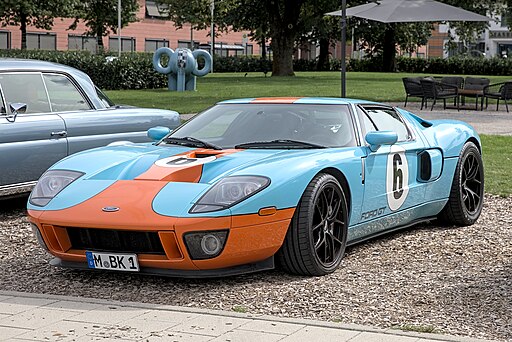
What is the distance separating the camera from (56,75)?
9.38 meters

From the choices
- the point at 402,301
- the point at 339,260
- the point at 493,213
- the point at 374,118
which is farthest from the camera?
the point at 493,213

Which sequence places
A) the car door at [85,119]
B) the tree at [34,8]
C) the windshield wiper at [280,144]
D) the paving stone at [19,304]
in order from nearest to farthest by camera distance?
the paving stone at [19,304], the windshield wiper at [280,144], the car door at [85,119], the tree at [34,8]

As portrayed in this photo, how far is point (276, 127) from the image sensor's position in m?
7.14

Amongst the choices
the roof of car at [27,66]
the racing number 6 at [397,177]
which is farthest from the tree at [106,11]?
the racing number 6 at [397,177]

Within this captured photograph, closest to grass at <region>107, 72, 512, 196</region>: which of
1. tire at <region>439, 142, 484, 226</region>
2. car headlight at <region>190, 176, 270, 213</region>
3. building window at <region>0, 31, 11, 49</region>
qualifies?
tire at <region>439, 142, 484, 226</region>

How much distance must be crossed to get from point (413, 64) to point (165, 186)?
6148 centimetres

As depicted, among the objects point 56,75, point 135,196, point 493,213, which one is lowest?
point 493,213

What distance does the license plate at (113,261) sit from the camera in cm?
602

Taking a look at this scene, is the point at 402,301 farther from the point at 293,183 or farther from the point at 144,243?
the point at 144,243

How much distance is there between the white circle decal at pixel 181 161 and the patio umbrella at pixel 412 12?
68.3 feet

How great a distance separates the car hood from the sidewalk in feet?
2.49

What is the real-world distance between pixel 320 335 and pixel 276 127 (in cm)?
250

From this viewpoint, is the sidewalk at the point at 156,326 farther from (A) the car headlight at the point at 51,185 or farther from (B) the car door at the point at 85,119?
(B) the car door at the point at 85,119

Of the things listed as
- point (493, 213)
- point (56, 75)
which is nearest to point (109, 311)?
point (56, 75)
